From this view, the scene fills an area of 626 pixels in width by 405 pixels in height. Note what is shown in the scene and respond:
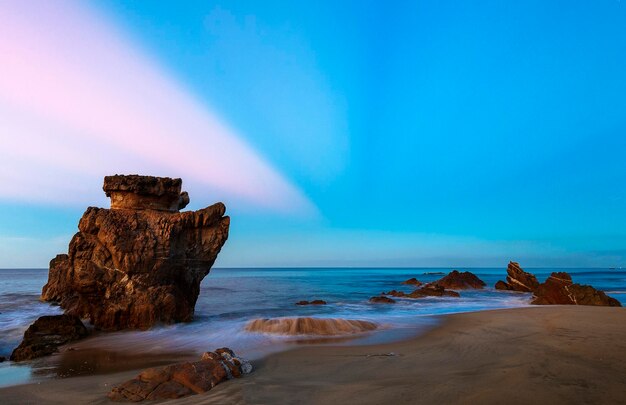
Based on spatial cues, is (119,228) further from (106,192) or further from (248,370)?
(248,370)

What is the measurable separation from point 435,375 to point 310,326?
22.1 feet

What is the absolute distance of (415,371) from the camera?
6.68 m

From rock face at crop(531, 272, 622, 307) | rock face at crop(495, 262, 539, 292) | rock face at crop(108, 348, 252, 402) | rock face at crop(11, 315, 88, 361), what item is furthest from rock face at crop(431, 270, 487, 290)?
rock face at crop(108, 348, 252, 402)

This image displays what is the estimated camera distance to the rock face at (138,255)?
1354 cm

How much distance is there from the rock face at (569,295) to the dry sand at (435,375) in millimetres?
12886

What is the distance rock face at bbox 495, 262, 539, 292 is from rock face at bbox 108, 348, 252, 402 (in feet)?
117

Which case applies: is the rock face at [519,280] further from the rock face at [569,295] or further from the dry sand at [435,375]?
the dry sand at [435,375]

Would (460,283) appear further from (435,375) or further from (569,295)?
(435,375)

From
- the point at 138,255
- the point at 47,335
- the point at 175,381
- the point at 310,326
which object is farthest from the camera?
the point at 138,255

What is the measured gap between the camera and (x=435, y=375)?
6188 millimetres

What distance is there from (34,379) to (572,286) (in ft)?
88.9

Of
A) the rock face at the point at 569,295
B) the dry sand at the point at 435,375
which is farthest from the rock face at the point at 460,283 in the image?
the dry sand at the point at 435,375

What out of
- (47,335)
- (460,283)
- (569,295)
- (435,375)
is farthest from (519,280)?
(47,335)

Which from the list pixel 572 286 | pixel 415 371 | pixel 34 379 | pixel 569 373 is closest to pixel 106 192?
pixel 34 379
